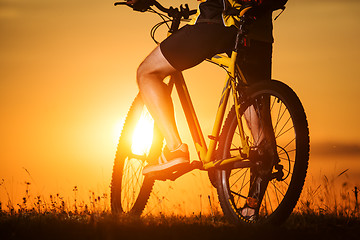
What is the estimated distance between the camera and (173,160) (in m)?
5.42

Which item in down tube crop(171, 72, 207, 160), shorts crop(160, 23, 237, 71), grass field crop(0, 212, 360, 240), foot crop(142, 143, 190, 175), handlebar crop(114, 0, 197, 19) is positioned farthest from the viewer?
handlebar crop(114, 0, 197, 19)

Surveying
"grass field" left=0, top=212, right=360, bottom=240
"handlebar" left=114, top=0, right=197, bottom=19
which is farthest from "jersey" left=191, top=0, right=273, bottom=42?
"grass field" left=0, top=212, right=360, bottom=240

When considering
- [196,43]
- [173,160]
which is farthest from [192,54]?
[173,160]

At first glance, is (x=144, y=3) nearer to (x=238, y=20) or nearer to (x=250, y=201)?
(x=238, y=20)

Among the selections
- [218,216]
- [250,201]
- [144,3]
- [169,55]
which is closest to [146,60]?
[169,55]

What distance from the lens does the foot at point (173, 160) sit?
211 inches

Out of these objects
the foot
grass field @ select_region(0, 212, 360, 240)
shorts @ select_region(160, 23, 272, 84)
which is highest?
shorts @ select_region(160, 23, 272, 84)

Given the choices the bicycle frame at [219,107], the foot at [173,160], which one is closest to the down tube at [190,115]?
the bicycle frame at [219,107]

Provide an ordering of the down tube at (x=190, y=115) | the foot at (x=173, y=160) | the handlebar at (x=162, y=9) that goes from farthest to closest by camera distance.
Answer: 1. the handlebar at (x=162, y=9)
2. the down tube at (x=190, y=115)
3. the foot at (x=173, y=160)

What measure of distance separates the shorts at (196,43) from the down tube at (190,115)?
24.4 inches

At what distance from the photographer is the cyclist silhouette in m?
5.11

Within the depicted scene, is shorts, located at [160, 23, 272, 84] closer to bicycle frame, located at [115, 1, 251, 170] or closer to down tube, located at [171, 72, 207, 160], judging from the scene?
bicycle frame, located at [115, 1, 251, 170]

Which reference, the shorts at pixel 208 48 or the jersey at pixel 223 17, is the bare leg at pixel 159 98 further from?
the jersey at pixel 223 17

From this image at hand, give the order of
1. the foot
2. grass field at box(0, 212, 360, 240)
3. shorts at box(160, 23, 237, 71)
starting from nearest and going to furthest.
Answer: grass field at box(0, 212, 360, 240)
shorts at box(160, 23, 237, 71)
the foot
